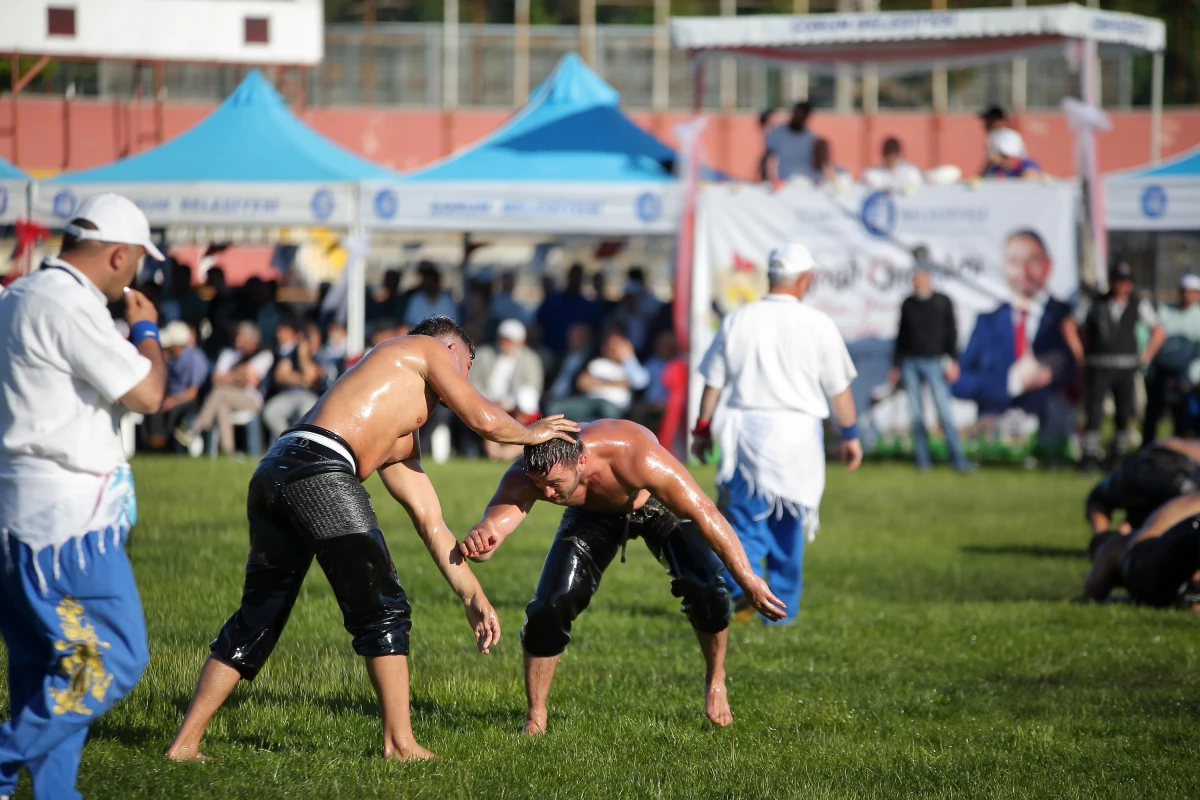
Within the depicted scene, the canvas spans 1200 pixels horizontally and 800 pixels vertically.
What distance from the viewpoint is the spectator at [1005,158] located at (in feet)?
55.3

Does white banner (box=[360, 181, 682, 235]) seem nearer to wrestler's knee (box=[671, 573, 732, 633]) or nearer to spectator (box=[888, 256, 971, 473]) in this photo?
spectator (box=[888, 256, 971, 473])

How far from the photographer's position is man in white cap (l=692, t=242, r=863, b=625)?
816 cm

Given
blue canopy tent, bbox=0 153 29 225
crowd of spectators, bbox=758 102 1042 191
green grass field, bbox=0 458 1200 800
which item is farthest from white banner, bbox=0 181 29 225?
crowd of spectators, bbox=758 102 1042 191

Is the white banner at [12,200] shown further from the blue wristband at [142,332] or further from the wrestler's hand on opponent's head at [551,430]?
the blue wristband at [142,332]

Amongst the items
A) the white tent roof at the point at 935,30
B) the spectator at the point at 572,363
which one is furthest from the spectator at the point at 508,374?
the white tent roof at the point at 935,30

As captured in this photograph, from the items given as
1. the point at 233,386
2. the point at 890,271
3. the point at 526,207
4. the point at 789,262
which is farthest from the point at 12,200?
the point at 789,262

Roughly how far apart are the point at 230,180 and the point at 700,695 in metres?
12.0

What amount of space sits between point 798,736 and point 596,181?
1172 cm

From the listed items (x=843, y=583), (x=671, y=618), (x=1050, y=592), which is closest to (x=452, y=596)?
(x=671, y=618)

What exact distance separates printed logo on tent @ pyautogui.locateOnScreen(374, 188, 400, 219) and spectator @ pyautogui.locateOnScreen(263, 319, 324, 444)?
5.97ft

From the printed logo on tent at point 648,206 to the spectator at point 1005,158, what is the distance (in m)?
4.04

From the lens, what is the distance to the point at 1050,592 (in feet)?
31.8

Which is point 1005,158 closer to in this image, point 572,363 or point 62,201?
point 572,363

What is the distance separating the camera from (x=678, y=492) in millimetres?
5598
